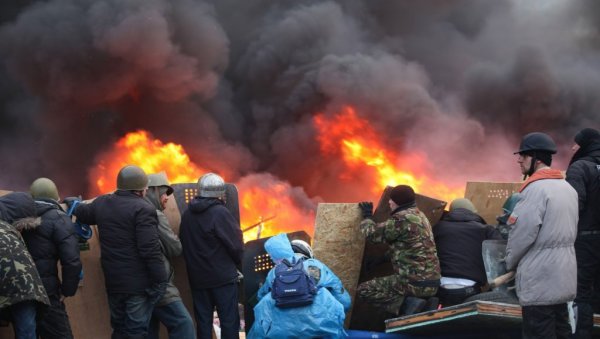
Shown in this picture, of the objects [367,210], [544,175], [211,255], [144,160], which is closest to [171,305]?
[211,255]

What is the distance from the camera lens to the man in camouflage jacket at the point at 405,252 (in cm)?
481

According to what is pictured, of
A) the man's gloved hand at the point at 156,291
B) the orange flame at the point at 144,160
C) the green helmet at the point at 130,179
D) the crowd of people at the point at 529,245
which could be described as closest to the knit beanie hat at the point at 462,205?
the crowd of people at the point at 529,245

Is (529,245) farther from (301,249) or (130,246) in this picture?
(130,246)

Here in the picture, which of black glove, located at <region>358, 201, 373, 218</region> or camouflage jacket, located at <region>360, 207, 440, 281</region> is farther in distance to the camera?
black glove, located at <region>358, 201, 373, 218</region>

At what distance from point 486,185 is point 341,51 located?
8.88 metres

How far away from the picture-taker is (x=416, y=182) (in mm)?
12070

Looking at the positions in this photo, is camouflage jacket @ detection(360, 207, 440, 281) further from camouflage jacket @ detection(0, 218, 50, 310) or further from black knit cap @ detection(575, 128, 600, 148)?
camouflage jacket @ detection(0, 218, 50, 310)

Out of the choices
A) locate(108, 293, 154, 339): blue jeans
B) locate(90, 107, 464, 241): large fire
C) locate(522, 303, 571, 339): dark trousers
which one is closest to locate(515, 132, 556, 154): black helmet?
locate(522, 303, 571, 339): dark trousers

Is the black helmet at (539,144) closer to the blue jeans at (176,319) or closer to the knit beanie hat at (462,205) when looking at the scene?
the knit beanie hat at (462,205)

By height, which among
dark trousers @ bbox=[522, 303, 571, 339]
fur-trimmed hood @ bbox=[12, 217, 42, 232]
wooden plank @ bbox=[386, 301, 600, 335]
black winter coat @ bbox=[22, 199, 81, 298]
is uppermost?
fur-trimmed hood @ bbox=[12, 217, 42, 232]

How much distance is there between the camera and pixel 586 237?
4.74 metres

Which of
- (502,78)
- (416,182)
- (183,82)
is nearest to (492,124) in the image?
(502,78)

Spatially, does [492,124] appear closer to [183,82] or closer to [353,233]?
[183,82]

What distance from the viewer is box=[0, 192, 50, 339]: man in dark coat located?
3629mm
